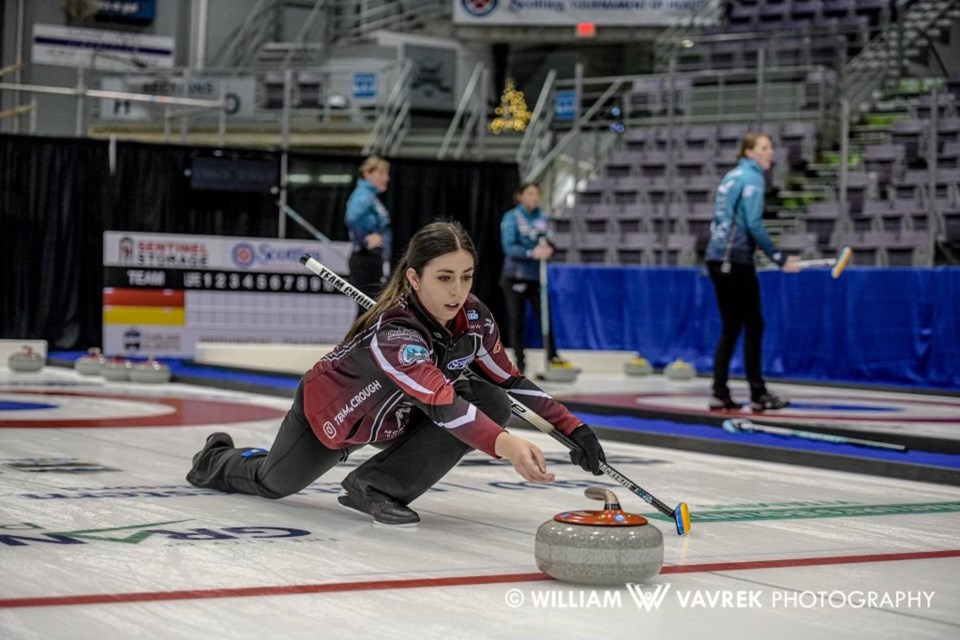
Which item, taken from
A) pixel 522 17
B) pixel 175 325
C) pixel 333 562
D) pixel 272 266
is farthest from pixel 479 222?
pixel 333 562

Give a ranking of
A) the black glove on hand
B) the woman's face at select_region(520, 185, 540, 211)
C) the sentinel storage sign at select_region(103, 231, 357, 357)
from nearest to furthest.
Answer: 1. the black glove on hand
2. the woman's face at select_region(520, 185, 540, 211)
3. the sentinel storage sign at select_region(103, 231, 357, 357)

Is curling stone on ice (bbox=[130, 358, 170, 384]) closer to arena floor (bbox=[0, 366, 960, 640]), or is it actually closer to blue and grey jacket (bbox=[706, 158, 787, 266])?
arena floor (bbox=[0, 366, 960, 640])

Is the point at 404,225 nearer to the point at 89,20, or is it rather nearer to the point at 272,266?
the point at 272,266

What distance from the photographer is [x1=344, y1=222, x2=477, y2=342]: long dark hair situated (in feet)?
12.1

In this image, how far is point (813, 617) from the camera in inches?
109

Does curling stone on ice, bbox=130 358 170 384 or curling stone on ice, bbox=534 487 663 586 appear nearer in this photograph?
curling stone on ice, bbox=534 487 663 586

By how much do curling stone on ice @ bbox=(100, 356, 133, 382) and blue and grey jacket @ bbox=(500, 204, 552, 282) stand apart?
2988 millimetres

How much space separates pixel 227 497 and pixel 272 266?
9.49 m

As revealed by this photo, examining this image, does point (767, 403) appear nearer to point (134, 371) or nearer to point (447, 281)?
point (447, 281)

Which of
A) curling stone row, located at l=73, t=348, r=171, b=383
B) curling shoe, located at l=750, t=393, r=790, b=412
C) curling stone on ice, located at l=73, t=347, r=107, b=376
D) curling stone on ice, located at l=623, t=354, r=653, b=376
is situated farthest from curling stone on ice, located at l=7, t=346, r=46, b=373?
curling shoe, located at l=750, t=393, r=790, b=412

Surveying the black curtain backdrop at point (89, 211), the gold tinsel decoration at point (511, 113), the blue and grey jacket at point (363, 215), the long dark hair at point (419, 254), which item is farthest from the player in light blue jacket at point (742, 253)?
the gold tinsel decoration at point (511, 113)

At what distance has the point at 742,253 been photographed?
756 centimetres

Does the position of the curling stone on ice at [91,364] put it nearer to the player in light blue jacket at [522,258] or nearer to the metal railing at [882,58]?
the player in light blue jacket at [522,258]

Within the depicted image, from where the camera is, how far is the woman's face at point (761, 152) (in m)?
7.64
